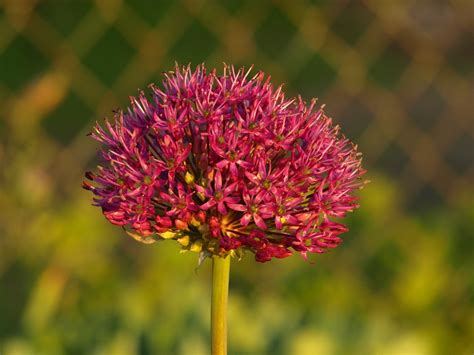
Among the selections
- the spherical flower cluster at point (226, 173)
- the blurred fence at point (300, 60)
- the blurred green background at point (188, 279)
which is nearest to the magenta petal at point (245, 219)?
the spherical flower cluster at point (226, 173)

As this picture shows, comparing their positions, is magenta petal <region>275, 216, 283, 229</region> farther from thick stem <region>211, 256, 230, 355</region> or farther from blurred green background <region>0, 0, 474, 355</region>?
blurred green background <region>0, 0, 474, 355</region>

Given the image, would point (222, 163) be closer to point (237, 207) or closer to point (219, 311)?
point (237, 207)

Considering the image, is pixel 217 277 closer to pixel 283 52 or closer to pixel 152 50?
pixel 152 50

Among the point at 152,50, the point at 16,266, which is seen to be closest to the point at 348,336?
Result: the point at 16,266

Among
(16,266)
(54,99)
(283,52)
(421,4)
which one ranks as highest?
(421,4)

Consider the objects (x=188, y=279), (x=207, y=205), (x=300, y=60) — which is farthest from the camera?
(x=300, y=60)

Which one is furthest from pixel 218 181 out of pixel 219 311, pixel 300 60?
pixel 300 60
